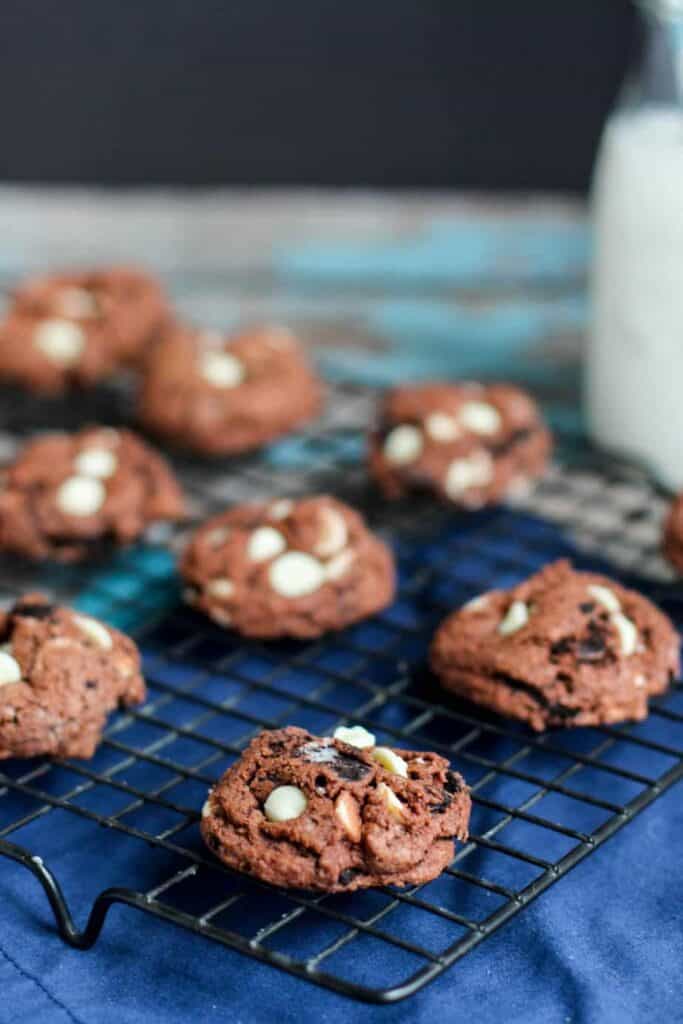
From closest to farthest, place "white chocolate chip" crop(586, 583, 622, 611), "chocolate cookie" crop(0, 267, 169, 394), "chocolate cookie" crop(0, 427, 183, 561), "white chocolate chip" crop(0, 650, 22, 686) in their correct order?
"white chocolate chip" crop(0, 650, 22, 686) < "white chocolate chip" crop(586, 583, 622, 611) < "chocolate cookie" crop(0, 427, 183, 561) < "chocolate cookie" crop(0, 267, 169, 394)

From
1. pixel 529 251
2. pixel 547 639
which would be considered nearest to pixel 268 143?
pixel 529 251

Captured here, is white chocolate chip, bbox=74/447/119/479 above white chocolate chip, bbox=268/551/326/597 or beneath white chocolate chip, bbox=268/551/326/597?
above

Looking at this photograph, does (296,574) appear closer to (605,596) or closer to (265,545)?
(265,545)

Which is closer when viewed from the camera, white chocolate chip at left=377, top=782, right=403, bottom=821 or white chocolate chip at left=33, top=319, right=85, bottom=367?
white chocolate chip at left=377, top=782, right=403, bottom=821

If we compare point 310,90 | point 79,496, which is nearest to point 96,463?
point 79,496

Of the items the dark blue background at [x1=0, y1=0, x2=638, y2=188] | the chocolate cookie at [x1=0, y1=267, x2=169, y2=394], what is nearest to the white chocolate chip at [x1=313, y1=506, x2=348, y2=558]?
the chocolate cookie at [x1=0, y1=267, x2=169, y2=394]

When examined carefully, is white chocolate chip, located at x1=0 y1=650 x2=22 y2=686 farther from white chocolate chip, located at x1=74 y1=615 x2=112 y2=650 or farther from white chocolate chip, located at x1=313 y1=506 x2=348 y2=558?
white chocolate chip, located at x1=313 y1=506 x2=348 y2=558

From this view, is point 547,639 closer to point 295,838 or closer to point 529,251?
point 295,838

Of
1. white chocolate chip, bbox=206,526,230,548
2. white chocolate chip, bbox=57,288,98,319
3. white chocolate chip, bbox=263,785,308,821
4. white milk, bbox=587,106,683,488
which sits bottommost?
white chocolate chip, bbox=206,526,230,548
